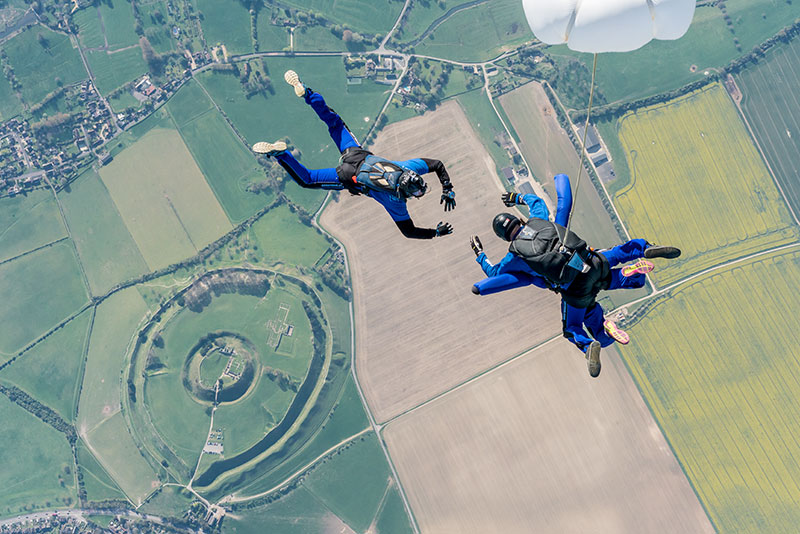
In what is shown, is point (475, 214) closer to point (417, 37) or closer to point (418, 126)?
point (418, 126)

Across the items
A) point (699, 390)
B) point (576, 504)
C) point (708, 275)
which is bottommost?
point (576, 504)

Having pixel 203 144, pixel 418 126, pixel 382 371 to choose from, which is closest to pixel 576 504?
pixel 382 371

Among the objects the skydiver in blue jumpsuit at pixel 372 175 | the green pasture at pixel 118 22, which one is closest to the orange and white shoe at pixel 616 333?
the skydiver in blue jumpsuit at pixel 372 175

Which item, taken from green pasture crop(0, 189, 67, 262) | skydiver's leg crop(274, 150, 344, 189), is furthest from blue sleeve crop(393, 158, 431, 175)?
green pasture crop(0, 189, 67, 262)

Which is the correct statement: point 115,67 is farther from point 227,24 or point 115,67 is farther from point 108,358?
point 108,358

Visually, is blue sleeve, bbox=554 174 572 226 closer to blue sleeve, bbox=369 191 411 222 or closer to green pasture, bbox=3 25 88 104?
blue sleeve, bbox=369 191 411 222

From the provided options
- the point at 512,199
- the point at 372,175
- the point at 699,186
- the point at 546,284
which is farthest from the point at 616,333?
the point at 699,186
